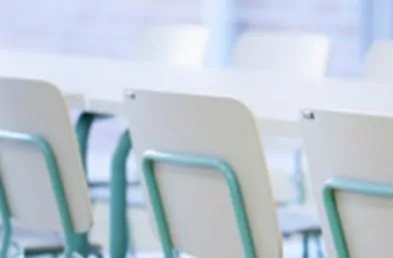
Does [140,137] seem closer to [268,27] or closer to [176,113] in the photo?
[176,113]

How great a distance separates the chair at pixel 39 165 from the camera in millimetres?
2186

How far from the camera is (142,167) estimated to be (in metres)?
2.07

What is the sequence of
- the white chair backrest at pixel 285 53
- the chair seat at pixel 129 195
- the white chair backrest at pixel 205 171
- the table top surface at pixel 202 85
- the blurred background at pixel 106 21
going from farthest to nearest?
the blurred background at pixel 106 21, the white chair backrest at pixel 285 53, the chair seat at pixel 129 195, the table top surface at pixel 202 85, the white chair backrest at pixel 205 171

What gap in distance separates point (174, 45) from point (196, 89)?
4.07ft

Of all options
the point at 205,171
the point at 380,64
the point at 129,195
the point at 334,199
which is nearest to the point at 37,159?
the point at 205,171

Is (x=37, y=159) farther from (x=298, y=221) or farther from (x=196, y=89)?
(x=298, y=221)

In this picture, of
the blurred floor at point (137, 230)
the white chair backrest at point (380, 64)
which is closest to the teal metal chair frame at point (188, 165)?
the blurred floor at point (137, 230)

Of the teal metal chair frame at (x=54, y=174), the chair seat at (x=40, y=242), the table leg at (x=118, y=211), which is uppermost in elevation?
the teal metal chair frame at (x=54, y=174)

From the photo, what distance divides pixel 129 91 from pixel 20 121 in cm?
35

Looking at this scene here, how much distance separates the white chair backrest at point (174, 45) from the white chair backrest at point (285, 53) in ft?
0.67

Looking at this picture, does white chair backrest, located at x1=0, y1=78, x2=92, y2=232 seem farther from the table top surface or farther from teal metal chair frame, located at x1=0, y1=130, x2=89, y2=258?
the table top surface

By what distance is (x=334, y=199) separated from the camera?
1705 mm

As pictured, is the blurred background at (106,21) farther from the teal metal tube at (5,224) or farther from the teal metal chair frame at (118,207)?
the teal metal tube at (5,224)

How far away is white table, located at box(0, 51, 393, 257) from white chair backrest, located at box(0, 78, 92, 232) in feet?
0.54
